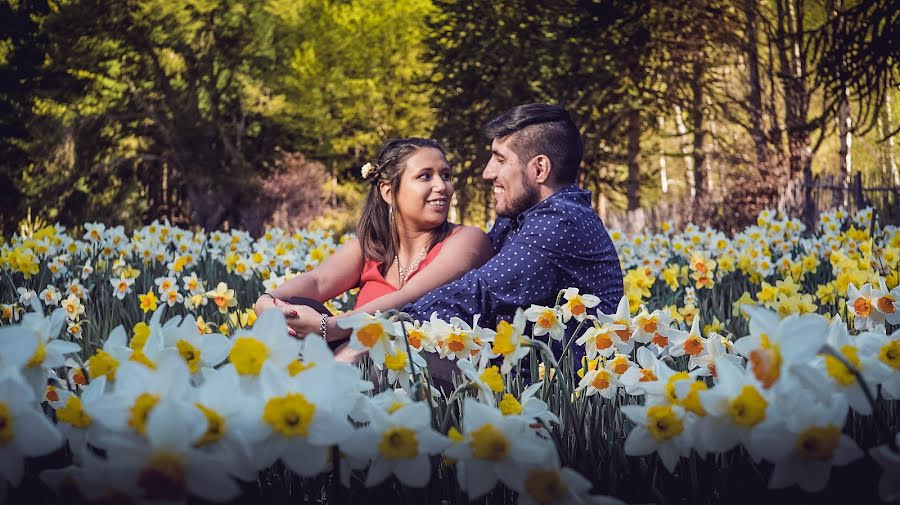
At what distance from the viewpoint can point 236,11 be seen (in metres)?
23.6

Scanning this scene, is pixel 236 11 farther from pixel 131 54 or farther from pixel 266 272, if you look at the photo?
pixel 266 272

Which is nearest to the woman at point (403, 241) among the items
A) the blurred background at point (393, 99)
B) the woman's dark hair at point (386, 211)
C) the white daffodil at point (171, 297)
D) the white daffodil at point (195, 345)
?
the woman's dark hair at point (386, 211)

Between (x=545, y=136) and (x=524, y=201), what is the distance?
0.24 metres

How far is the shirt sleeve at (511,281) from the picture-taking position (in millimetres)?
2512

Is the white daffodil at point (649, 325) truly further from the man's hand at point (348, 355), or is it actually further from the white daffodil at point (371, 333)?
the man's hand at point (348, 355)

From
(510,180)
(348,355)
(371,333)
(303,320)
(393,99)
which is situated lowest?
(348,355)

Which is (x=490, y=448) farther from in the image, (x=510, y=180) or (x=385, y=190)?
(x=385, y=190)

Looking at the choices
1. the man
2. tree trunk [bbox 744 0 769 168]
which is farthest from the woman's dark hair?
tree trunk [bbox 744 0 769 168]

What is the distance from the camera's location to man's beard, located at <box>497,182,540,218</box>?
2.79 meters

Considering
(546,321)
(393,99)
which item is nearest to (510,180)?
(546,321)

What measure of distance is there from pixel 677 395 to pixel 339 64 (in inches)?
1044

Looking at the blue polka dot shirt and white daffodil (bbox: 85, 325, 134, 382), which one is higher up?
white daffodil (bbox: 85, 325, 134, 382)

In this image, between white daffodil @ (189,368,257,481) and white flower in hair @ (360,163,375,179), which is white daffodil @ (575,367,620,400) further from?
white flower in hair @ (360,163,375,179)

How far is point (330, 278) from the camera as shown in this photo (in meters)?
3.18
